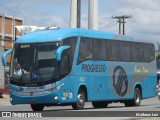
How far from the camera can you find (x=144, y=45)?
3128cm

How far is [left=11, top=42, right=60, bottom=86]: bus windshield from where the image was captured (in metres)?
23.2

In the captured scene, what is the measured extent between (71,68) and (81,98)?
1664 mm

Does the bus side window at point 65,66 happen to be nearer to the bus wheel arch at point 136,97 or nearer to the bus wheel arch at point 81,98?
the bus wheel arch at point 81,98

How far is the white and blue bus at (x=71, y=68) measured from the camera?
914 inches

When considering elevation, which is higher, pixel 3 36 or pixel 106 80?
pixel 3 36

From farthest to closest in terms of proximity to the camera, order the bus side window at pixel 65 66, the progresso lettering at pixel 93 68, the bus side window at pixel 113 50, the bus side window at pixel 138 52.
Result: 1. the bus side window at pixel 138 52
2. the bus side window at pixel 113 50
3. the progresso lettering at pixel 93 68
4. the bus side window at pixel 65 66

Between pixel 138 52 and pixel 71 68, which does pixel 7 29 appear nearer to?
pixel 138 52

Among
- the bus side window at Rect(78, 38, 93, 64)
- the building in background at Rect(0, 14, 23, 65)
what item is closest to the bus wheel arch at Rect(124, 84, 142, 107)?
the bus side window at Rect(78, 38, 93, 64)

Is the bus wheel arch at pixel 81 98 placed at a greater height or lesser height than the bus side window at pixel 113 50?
lesser

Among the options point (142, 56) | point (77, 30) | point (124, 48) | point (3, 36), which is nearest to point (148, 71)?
point (142, 56)

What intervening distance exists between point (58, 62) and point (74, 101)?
2.13 meters

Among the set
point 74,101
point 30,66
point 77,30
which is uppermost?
point 77,30

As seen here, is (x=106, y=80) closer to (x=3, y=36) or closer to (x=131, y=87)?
(x=131, y=87)

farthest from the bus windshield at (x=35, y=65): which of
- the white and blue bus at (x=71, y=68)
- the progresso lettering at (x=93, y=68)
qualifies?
the progresso lettering at (x=93, y=68)
